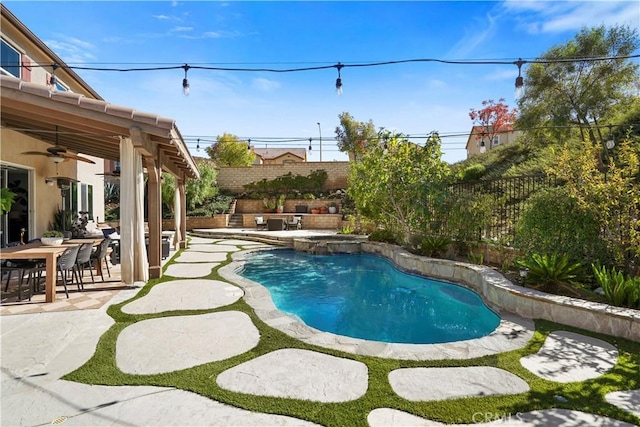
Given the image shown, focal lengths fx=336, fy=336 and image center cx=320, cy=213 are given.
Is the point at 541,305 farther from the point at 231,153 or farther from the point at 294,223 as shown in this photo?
the point at 231,153

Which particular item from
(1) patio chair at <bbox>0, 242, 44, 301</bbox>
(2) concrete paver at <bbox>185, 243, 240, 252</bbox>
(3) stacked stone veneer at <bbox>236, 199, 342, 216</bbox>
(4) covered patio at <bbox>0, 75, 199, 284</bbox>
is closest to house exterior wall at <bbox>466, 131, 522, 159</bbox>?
(3) stacked stone veneer at <bbox>236, 199, 342, 216</bbox>

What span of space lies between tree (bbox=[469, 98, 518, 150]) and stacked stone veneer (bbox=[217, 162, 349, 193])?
16.7 metres

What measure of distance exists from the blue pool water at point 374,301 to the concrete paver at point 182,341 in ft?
5.28

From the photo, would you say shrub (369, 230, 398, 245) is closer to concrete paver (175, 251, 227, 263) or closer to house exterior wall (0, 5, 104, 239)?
concrete paver (175, 251, 227, 263)

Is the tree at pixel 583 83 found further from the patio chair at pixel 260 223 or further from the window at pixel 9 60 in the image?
the window at pixel 9 60

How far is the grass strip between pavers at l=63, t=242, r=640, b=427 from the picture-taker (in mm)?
2635

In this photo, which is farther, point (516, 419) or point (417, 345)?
point (417, 345)

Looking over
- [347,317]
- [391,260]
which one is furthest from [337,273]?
[347,317]

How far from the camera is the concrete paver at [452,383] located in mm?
2912

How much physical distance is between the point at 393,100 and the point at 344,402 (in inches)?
557

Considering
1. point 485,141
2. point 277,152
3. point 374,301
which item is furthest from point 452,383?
point 277,152

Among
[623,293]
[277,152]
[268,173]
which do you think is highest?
[277,152]

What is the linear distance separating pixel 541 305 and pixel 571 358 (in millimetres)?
1523

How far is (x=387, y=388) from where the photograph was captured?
9.84 ft
